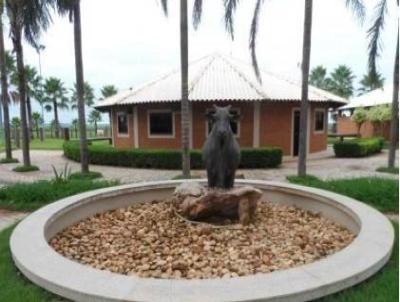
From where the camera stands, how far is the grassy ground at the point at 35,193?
773cm

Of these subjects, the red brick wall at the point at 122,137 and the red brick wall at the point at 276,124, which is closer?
the red brick wall at the point at 276,124

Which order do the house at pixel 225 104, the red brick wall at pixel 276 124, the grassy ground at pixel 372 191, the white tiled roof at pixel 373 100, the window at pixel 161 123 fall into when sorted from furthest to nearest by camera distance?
the white tiled roof at pixel 373 100, the window at pixel 161 123, the red brick wall at pixel 276 124, the house at pixel 225 104, the grassy ground at pixel 372 191

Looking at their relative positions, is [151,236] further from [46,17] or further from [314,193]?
[46,17]

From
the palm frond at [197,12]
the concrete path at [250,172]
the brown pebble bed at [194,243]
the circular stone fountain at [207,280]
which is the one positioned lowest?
the concrete path at [250,172]

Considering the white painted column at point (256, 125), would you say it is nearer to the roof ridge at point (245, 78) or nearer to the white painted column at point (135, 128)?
the roof ridge at point (245, 78)

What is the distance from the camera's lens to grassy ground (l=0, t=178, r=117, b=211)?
304 inches

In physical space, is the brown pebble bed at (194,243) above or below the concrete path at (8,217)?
above

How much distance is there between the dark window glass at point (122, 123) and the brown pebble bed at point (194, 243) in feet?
43.9

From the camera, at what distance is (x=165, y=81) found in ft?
63.9

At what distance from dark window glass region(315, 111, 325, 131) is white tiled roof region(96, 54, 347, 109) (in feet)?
3.41

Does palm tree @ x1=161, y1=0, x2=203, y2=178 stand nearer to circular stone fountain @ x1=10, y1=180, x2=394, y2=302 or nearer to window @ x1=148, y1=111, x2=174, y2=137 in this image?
circular stone fountain @ x1=10, y1=180, x2=394, y2=302

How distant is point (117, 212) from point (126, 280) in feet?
12.3

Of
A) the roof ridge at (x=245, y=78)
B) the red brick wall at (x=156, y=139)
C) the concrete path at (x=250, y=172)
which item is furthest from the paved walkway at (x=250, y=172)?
the red brick wall at (x=156, y=139)

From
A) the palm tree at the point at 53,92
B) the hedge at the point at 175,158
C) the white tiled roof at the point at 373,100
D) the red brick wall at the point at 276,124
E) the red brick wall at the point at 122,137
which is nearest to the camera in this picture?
the hedge at the point at 175,158
